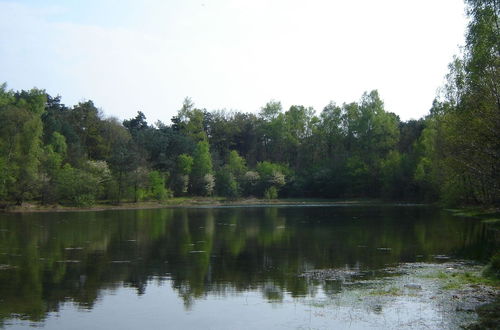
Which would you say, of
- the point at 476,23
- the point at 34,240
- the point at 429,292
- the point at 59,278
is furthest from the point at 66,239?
the point at 476,23

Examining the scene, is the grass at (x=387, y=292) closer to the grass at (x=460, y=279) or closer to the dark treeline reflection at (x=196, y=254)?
the grass at (x=460, y=279)

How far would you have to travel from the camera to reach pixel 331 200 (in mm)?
113875

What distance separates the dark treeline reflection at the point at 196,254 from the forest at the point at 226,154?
2172 cm

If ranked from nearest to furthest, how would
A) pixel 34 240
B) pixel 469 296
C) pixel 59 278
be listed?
pixel 469 296 → pixel 59 278 → pixel 34 240

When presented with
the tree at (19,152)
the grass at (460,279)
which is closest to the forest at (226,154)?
the tree at (19,152)

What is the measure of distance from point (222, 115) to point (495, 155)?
12317 cm

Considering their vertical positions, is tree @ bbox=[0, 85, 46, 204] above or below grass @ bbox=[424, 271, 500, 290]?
above

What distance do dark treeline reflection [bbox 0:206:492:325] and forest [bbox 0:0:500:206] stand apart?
21.7m

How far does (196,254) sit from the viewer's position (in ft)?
103

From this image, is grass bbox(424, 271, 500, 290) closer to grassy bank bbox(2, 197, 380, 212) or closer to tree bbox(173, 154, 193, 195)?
grassy bank bbox(2, 197, 380, 212)

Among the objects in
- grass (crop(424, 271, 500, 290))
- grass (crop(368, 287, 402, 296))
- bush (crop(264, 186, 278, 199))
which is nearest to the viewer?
grass (crop(368, 287, 402, 296))

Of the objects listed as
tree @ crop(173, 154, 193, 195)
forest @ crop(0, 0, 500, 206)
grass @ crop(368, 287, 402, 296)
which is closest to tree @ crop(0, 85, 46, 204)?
forest @ crop(0, 0, 500, 206)

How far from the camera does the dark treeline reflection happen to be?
69.9 ft

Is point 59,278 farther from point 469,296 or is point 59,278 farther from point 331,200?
point 331,200
